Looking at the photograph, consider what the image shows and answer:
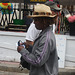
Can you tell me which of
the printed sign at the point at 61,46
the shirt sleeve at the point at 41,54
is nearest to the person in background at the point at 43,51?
the shirt sleeve at the point at 41,54

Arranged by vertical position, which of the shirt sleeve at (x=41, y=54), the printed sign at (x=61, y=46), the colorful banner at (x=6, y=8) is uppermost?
the colorful banner at (x=6, y=8)

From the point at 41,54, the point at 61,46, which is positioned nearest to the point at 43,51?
the point at 41,54

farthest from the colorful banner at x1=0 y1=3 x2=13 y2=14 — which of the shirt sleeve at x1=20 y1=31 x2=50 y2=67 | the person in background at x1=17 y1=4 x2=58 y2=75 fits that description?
the shirt sleeve at x1=20 y1=31 x2=50 y2=67

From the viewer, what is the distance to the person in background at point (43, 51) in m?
2.11

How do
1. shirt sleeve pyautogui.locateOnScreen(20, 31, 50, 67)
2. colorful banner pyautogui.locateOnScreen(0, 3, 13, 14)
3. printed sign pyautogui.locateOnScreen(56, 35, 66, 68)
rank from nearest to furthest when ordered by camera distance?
1. shirt sleeve pyautogui.locateOnScreen(20, 31, 50, 67)
2. printed sign pyautogui.locateOnScreen(56, 35, 66, 68)
3. colorful banner pyautogui.locateOnScreen(0, 3, 13, 14)

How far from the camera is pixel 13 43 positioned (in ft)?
21.8

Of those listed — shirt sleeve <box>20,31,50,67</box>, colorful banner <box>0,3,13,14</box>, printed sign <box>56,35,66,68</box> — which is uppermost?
colorful banner <box>0,3,13,14</box>

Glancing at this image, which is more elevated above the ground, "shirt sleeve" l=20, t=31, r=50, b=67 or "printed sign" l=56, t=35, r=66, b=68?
"shirt sleeve" l=20, t=31, r=50, b=67

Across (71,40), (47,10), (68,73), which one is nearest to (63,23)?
(71,40)

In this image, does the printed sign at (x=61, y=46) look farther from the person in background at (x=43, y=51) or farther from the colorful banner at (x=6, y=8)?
the person in background at (x=43, y=51)

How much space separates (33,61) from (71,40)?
419 centimetres

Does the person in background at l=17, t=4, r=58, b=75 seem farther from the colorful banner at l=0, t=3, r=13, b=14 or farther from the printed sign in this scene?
the colorful banner at l=0, t=3, r=13, b=14

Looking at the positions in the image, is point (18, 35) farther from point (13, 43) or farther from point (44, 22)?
point (44, 22)

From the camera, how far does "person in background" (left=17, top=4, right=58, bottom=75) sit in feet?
6.93
